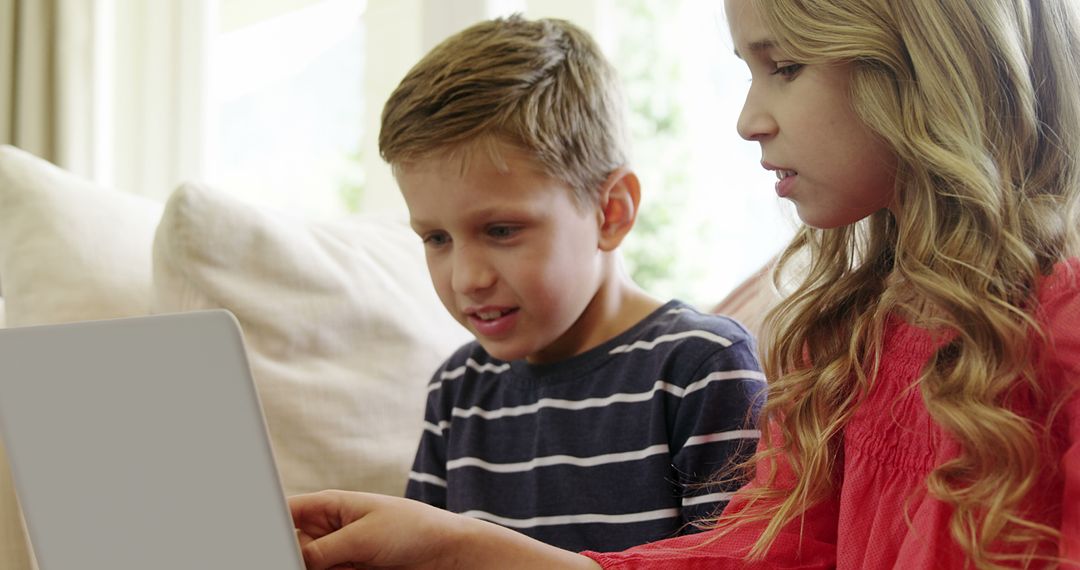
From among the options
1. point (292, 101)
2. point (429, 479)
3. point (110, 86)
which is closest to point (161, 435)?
point (429, 479)

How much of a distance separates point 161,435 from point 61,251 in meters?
0.79

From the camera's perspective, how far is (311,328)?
4.33 ft

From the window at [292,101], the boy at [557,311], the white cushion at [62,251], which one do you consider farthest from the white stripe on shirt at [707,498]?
the window at [292,101]

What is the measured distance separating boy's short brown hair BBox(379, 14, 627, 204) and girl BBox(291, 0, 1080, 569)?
1.10 ft

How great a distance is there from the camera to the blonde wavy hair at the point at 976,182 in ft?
2.36

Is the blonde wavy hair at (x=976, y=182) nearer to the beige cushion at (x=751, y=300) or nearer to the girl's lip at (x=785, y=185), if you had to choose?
the girl's lip at (x=785, y=185)

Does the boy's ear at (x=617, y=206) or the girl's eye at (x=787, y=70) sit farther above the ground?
the girl's eye at (x=787, y=70)

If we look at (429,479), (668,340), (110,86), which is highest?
(110,86)

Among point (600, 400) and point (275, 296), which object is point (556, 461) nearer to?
point (600, 400)

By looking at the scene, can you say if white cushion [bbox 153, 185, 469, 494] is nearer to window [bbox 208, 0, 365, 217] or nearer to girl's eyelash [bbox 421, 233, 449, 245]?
girl's eyelash [bbox 421, 233, 449, 245]

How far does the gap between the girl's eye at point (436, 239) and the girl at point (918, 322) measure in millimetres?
379

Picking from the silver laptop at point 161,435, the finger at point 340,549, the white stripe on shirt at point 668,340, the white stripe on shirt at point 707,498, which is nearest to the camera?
the silver laptop at point 161,435

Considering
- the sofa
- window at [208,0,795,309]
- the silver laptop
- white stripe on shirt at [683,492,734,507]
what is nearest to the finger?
the silver laptop

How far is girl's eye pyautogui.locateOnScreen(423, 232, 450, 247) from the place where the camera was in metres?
1.20
